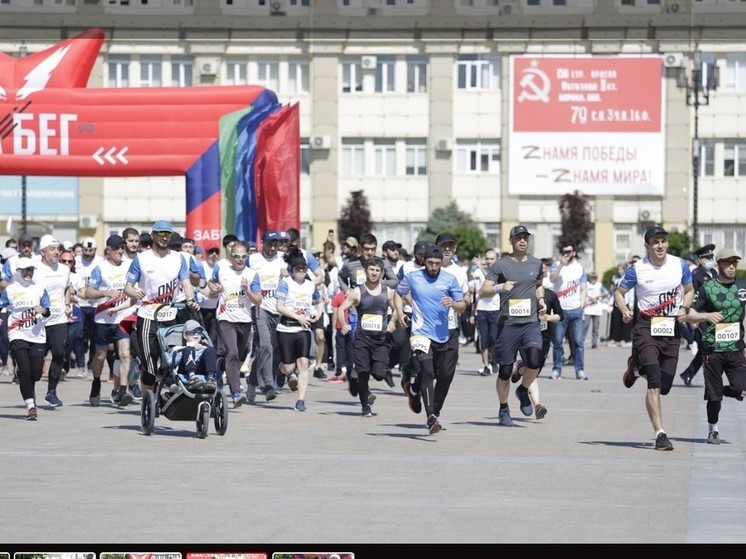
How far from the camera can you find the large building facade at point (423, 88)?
6116 cm

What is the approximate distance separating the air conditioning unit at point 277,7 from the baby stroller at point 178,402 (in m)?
47.3

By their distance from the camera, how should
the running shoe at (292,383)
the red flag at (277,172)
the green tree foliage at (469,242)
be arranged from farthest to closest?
1. the green tree foliage at (469,242)
2. the red flag at (277,172)
3. the running shoe at (292,383)

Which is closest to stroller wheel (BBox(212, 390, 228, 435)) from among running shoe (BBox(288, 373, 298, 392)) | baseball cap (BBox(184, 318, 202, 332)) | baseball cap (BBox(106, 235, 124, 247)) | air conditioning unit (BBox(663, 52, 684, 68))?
baseball cap (BBox(184, 318, 202, 332))

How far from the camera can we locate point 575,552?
28.4 ft

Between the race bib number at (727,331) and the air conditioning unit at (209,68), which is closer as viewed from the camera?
the race bib number at (727,331)

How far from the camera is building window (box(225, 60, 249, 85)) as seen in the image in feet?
204

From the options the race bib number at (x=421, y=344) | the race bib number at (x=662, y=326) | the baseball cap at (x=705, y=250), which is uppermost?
the baseball cap at (x=705, y=250)

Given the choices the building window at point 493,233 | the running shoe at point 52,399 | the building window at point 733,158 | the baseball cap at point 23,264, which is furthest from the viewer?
the building window at point 733,158

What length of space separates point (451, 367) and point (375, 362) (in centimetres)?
204

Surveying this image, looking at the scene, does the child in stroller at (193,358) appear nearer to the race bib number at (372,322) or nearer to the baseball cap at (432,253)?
the baseball cap at (432,253)

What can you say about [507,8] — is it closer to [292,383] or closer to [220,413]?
[292,383]

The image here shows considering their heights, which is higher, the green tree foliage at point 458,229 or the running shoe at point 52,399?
the green tree foliage at point 458,229

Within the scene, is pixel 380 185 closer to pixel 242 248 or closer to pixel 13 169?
pixel 13 169

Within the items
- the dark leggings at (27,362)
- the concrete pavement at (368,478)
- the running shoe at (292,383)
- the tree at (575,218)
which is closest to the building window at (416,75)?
the tree at (575,218)
